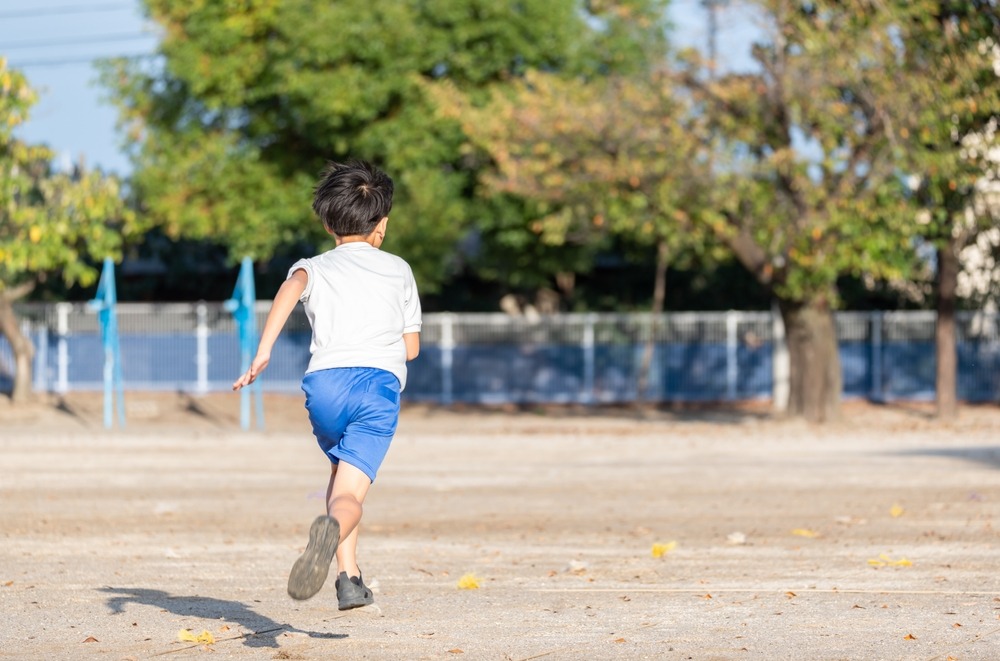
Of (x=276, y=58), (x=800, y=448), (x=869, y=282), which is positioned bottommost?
(x=800, y=448)

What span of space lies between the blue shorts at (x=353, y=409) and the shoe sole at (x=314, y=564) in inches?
16.4

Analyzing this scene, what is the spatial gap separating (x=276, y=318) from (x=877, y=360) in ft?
92.5

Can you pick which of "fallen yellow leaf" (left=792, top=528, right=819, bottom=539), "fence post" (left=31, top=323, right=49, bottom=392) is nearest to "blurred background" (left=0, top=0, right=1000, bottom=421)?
"fence post" (left=31, top=323, right=49, bottom=392)

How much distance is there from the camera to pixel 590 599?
23.9ft

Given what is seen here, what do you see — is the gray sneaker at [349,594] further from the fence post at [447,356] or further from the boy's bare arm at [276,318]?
the fence post at [447,356]

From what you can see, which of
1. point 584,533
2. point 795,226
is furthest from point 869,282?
point 584,533

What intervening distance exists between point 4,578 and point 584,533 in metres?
3.82

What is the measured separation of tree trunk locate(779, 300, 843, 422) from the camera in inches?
935

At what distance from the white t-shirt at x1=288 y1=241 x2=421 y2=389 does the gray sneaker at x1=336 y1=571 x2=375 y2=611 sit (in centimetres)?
75

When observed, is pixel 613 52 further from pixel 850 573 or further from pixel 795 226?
pixel 850 573

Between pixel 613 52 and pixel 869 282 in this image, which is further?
pixel 869 282

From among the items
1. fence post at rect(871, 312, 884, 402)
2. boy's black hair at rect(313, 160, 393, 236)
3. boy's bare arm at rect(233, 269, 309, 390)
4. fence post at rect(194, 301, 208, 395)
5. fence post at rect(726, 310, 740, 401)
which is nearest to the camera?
boy's bare arm at rect(233, 269, 309, 390)

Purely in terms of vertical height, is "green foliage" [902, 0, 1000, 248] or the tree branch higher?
"green foliage" [902, 0, 1000, 248]

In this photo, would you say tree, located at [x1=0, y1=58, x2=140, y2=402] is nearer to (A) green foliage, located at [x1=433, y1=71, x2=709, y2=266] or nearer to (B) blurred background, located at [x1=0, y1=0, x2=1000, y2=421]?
(B) blurred background, located at [x1=0, y1=0, x2=1000, y2=421]
